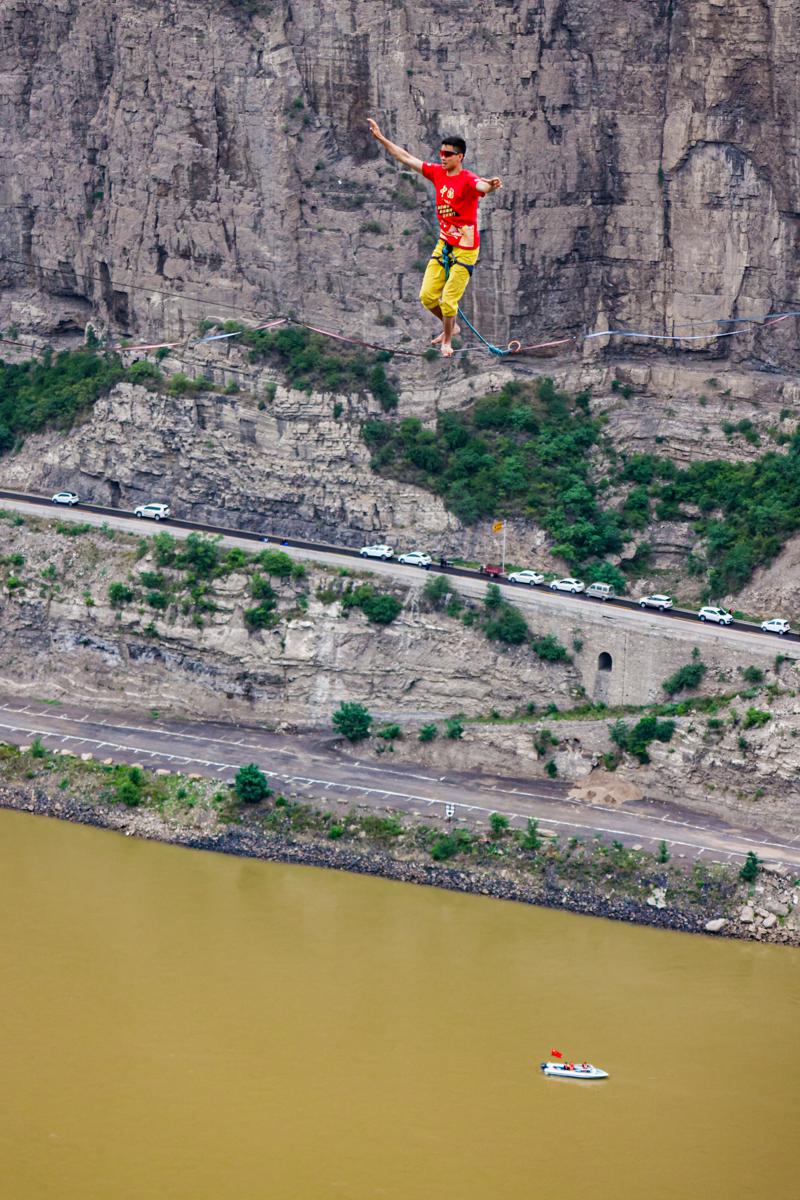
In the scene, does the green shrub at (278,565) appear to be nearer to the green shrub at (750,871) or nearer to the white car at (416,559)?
the white car at (416,559)

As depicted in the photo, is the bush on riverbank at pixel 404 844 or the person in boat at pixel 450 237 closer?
the person in boat at pixel 450 237

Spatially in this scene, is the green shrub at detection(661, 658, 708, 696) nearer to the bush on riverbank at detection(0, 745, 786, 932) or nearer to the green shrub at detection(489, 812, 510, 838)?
the bush on riverbank at detection(0, 745, 786, 932)

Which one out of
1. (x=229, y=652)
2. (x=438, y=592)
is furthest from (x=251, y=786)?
(x=438, y=592)

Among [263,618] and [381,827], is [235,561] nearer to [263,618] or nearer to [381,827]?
[263,618]

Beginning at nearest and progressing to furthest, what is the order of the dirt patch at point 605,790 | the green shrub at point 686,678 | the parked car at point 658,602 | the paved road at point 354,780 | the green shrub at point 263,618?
the paved road at point 354,780 → the dirt patch at point 605,790 → the green shrub at point 686,678 → the parked car at point 658,602 → the green shrub at point 263,618

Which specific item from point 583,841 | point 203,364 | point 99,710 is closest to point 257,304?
point 203,364

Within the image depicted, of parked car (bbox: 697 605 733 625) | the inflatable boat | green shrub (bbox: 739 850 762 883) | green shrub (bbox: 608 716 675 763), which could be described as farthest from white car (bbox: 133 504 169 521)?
the inflatable boat

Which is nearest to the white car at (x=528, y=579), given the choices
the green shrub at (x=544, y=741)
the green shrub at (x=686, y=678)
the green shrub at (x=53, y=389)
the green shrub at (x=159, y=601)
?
the green shrub at (x=544, y=741)
